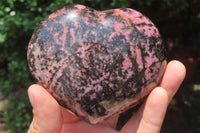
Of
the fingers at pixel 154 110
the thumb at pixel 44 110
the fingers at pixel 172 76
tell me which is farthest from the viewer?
the fingers at pixel 172 76

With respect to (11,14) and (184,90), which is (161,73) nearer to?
(11,14)

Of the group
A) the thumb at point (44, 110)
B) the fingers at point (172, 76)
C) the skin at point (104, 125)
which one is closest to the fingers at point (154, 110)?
the skin at point (104, 125)

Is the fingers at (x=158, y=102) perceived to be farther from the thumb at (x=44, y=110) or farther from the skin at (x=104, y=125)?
the thumb at (x=44, y=110)

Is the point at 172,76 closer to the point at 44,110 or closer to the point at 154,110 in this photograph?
the point at 154,110

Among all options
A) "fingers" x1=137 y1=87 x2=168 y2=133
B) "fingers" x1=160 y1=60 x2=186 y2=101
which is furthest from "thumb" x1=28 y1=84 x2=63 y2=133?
"fingers" x1=160 y1=60 x2=186 y2=101

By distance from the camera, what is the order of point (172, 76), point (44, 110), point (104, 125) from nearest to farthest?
point (44, 110)
point (172, 76)
point (104, 125)

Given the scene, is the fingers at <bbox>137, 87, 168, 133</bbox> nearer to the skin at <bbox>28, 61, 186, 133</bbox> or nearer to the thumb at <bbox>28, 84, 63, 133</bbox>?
the skin at <bbox>28, 61, 186, 133</bbox>

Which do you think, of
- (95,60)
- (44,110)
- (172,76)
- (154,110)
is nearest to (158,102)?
(154,110)
